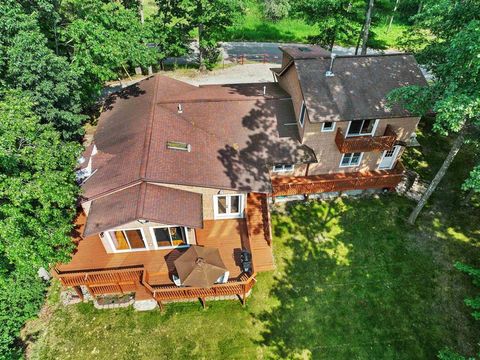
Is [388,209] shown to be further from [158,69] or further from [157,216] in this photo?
[158,69]

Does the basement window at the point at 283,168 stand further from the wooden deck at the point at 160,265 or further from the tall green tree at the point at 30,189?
the tall green tree at the point at 30,189

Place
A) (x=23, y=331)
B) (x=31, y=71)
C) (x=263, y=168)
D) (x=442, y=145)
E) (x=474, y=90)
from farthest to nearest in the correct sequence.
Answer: (x=442, y=145)
(x=263, y=168)
(x=31, y=71)
(x=23, y=331)
(x=474, y=90)

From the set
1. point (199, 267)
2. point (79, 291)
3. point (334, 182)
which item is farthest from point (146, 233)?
point (334, 182)

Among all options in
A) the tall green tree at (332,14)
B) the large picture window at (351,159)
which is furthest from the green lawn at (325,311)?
the tall green tree at (332,14)

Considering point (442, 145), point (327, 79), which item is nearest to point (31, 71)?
point (327, 79)

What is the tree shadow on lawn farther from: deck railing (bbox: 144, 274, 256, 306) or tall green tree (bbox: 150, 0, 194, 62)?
tall green tree (bbox: 150, 0, 194, 62)

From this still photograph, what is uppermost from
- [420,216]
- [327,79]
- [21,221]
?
[327,79]

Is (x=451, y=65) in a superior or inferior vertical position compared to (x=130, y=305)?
superior
